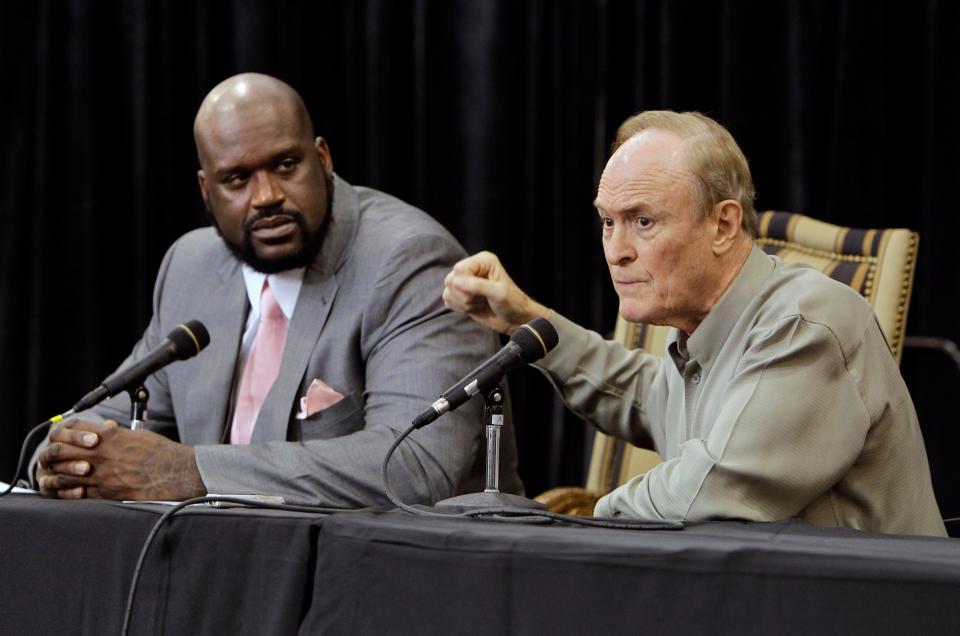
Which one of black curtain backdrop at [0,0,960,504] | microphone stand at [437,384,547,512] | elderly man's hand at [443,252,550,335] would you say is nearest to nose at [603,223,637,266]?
elderly man's hand at [443,252,550,335]

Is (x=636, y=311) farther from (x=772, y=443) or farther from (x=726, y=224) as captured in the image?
(x=772, y=443)

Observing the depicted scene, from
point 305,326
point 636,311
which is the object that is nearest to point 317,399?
point 305,326

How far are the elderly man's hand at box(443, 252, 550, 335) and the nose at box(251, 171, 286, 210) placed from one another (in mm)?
585

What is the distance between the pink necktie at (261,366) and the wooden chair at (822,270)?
66 centimetres

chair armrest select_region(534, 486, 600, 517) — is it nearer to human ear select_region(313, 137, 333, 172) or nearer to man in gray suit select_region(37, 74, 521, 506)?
man in gray suit select_region(37, 74, 521, 506)

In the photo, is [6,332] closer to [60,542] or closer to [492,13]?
[492,13]

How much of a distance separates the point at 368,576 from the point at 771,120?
7.13ft

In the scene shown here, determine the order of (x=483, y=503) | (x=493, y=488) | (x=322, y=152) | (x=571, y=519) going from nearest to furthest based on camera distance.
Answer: (x=571, y=519) → (x=483, y=503) → (x=493, y=488) → (x=322, y=152)

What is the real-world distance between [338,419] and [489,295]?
517mm

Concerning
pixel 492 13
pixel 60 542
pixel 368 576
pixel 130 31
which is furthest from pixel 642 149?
pixel 130 31

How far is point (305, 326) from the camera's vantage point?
2.68 metres

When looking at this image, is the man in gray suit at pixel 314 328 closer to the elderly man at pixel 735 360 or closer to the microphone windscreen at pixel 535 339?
the elderly man at pixel 735 360

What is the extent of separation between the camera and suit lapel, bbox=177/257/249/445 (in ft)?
9.04

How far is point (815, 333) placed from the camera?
183 cm
